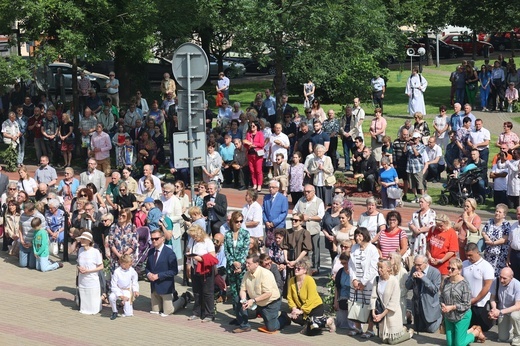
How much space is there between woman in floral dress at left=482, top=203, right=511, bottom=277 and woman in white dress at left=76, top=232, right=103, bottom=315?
21.3ft

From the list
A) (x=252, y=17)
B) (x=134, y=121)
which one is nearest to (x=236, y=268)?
(x=252, y=17)

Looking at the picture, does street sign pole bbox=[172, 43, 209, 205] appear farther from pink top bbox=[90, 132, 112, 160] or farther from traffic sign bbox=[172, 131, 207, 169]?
pink top bbox=[90, 132, 112, 160]

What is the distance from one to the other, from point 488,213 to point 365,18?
22.9ft

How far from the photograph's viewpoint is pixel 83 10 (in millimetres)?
30125

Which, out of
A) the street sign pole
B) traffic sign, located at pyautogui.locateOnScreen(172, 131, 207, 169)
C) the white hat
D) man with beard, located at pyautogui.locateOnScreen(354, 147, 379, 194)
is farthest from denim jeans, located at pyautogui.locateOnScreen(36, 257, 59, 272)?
man with beard, located at pyautogui.locateOnScreen(354, 147, 379, 194)

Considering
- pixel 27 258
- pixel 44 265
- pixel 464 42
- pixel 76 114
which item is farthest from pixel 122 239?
pixel 464 42

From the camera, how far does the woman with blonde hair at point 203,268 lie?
17.2 m

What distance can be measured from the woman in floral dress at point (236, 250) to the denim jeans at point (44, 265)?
16.0 ft

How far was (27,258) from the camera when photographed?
21266mm

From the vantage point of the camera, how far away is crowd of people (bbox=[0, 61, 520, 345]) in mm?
16062

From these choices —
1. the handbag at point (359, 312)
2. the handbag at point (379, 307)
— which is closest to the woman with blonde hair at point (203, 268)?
the handbag at point (359, 312)

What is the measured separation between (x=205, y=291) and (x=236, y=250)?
0.86m

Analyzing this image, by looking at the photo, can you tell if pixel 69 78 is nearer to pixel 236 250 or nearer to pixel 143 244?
pixel 143 244

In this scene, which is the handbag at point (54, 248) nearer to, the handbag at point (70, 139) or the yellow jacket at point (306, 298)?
the yellow jacket at point (306, 298)
